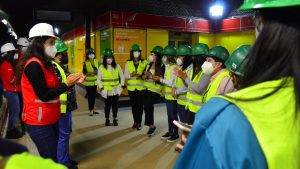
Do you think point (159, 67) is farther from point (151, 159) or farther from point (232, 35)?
point (232, 35)

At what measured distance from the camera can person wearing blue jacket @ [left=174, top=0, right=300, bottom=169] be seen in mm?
614

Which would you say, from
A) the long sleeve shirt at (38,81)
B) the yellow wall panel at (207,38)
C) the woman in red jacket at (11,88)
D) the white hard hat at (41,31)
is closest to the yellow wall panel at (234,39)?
the yellow wall panel at (207,38)

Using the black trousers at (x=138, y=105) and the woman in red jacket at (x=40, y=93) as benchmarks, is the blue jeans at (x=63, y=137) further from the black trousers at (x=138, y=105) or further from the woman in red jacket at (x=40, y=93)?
the black trousers at (x=138, y=105)

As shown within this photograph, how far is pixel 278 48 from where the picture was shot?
0.70 metres

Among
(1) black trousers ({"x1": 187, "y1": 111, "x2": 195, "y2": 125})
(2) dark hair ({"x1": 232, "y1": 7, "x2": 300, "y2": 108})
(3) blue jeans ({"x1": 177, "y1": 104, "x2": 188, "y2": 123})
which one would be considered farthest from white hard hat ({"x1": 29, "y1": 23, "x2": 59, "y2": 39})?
(3) blue jeans ({"x1": 177, "y1": 104, "x2": 188, "y2": 123})

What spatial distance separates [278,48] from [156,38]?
8578 mm

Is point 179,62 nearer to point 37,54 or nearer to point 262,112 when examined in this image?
point 37,54

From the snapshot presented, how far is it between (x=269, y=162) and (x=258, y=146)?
0.14 feet

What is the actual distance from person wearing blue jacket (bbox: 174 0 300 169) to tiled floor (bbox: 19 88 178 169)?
341 centimetres

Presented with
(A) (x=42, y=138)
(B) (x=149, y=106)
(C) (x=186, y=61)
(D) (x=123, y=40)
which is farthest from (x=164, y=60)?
(A) (x=42, y=138)

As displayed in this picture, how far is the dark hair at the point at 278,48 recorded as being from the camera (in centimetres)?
69

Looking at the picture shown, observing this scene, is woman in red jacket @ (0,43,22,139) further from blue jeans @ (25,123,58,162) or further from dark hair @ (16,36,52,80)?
blue jeans @ (25,123,58,162)

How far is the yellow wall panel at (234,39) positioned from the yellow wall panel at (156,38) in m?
2.65

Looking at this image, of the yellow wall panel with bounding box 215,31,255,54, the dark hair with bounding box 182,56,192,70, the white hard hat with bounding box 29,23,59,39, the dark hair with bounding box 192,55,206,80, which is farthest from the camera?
the yellow wall panel with bounding box 215,31,255,54
